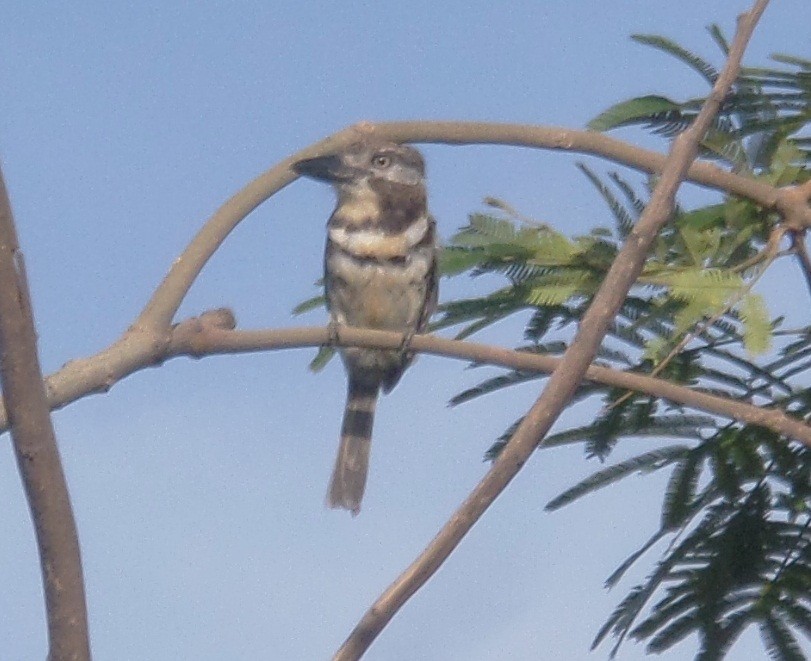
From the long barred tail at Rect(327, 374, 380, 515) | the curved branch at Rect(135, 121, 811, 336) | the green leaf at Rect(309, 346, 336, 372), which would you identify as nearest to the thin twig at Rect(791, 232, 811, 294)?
the curved branch at Rect(135, 121, 811, 336)

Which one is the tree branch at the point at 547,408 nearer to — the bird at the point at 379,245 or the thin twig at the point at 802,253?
the thin twig at the point at 802,253

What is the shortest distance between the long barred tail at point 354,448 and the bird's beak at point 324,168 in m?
1.19

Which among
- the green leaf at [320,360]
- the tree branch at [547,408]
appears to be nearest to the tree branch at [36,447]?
the tree branch at [547,408]

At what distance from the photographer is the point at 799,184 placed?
12.4 ft

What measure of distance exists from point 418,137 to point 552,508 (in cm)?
102

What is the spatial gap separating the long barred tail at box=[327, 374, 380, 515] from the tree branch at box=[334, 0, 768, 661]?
3.59 meters

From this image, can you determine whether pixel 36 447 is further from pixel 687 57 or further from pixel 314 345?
pixel 687 57

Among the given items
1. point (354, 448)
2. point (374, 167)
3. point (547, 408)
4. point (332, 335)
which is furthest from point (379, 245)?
point (547, 408)

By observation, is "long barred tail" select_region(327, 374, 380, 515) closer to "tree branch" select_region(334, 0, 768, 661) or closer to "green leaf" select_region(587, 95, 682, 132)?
"green leaf" select_region(587, 95, 682, 132)

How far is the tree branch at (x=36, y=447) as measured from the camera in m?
1.75

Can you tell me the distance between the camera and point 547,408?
2055 mm

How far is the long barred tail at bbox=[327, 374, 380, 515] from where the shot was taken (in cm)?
602

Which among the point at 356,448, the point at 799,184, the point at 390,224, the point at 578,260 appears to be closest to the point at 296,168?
the point at 578,260

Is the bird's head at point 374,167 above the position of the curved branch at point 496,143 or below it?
above
